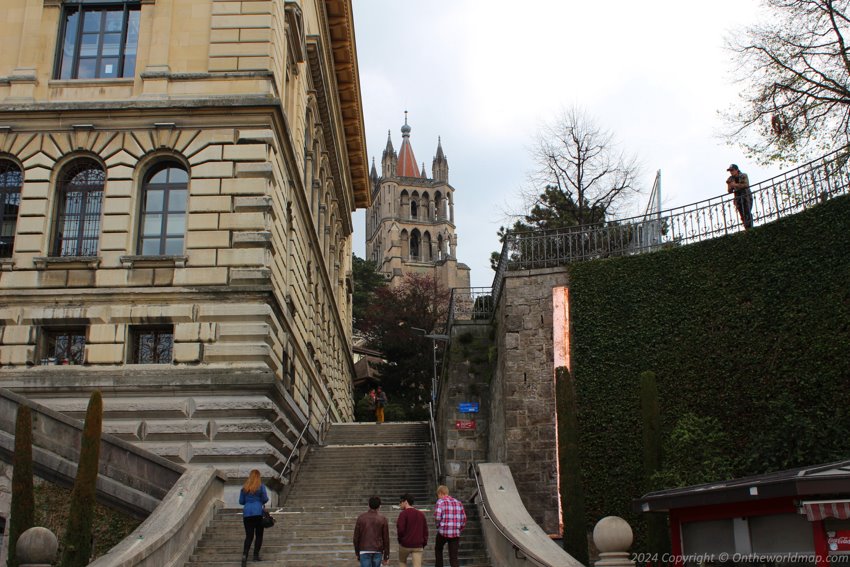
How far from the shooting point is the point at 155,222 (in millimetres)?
22516

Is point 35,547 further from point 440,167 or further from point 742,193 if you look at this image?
point 440,167

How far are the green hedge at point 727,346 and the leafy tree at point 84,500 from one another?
37.6 ft

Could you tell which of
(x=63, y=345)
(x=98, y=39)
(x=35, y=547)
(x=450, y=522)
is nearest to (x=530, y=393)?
(x=450, y=522)

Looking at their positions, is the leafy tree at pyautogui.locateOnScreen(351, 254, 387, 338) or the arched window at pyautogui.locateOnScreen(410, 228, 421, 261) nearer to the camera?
the leafy tree at pyautogui.locateOnScreen(351, 254, 387, 338)

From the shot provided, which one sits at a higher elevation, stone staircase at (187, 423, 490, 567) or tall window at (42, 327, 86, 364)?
tall window at (42, 327, 86, 364)

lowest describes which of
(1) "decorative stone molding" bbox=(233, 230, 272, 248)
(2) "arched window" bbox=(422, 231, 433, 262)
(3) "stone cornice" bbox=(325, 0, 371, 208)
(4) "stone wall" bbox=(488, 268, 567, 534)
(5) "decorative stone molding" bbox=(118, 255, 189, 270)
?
(4) "stone wall" bbox=(488, 268, 567, 534)

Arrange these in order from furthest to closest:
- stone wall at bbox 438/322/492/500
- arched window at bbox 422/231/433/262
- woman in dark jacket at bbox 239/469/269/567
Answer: arched window at bbox 422/231/433/262, stone wall at bbox 438/322/492/500, woman in dark jacket at bbox 239/469/269/567

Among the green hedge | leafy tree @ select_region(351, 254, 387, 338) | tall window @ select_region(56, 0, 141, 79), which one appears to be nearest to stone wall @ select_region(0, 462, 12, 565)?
tall window @ select_region(56, 0, 141, 79)

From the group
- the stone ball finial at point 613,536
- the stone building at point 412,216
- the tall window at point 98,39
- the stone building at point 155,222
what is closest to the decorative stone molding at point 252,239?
the stone building at point 155,222

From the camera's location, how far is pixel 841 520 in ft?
37.4

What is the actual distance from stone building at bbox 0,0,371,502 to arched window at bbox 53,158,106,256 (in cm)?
4

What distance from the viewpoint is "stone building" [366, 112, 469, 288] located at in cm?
13925

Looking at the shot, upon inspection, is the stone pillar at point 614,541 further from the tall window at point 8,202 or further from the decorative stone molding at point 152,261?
the tall window at point 8,202

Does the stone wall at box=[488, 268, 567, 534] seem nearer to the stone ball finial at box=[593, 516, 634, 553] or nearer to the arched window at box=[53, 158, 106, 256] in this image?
the stone ball finial at box=[593, 516, 634, 553]
